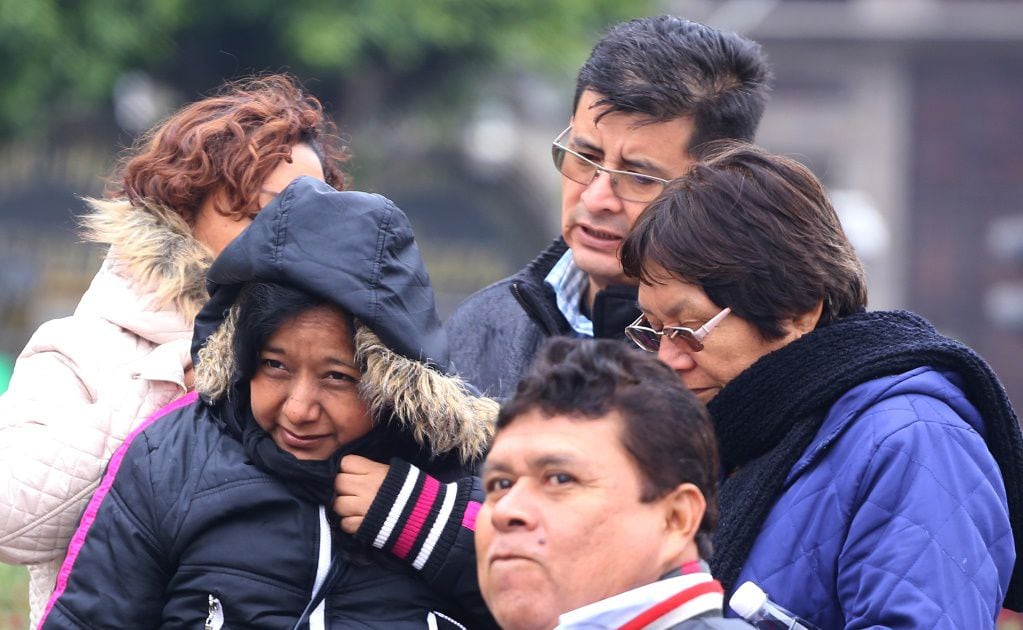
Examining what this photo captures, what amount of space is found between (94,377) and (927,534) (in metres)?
1.61

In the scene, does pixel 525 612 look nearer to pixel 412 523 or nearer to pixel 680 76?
pixel 412 523

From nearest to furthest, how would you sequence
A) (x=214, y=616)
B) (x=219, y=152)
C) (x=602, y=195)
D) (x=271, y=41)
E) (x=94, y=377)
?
(x=214, y=616) → (x=94, y=377) → (x=219, y=152) → (x=602, y=195) → (x=271, y=41)

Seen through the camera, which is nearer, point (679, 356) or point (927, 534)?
point (927, 534)

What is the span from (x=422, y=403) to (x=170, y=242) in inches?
31.0

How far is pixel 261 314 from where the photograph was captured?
2.82 metres

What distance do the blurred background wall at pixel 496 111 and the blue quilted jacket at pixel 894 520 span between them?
7.41 feet

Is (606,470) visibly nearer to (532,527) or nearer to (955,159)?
(532,527)

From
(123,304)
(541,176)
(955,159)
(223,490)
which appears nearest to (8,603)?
(123,304)

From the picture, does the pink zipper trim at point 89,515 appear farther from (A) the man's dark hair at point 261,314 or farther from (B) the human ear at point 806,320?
(B) the human ear at point 806,320

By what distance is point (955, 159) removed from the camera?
96.2 ft

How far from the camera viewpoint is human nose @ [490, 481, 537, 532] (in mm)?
2324

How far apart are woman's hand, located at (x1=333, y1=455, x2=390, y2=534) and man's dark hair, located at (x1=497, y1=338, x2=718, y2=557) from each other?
17.3 inches

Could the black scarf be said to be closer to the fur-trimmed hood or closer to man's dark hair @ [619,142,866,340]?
man's dark hair @ [619,142,866,340]

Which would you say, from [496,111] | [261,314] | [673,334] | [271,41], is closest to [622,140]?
[673,334]
